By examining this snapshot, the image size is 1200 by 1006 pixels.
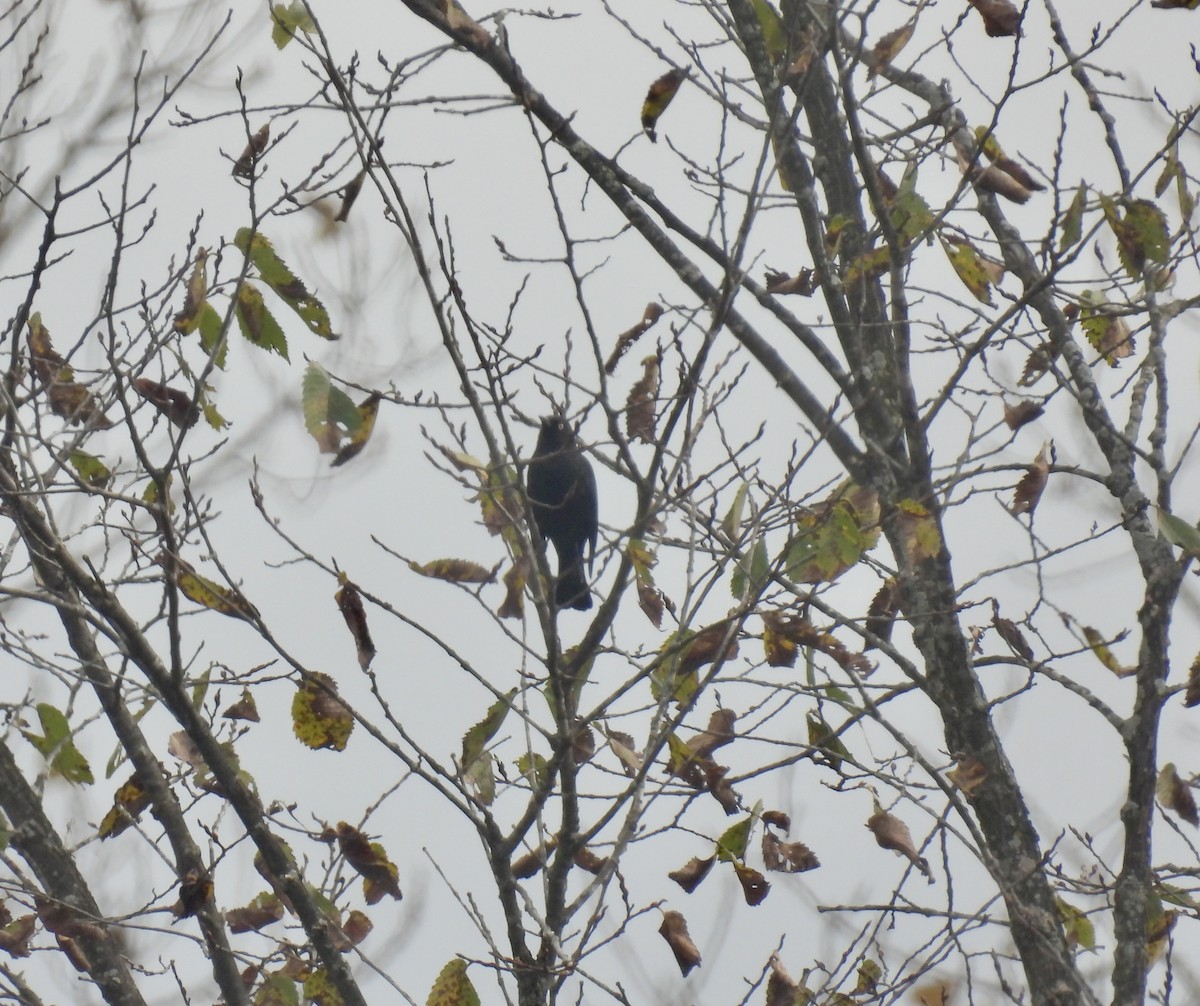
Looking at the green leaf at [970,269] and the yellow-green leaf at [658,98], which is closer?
the yellow-green leaf at [658,98]

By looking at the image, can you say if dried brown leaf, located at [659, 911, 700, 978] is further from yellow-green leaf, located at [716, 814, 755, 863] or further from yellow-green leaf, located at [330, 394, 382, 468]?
yellow-green leaf, located at [330, 394, 382, 468]

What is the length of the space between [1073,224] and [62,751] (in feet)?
10.3

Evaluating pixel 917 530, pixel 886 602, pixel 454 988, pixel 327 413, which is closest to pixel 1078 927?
pixel 886 602

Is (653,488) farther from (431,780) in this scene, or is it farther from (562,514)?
(562,514)

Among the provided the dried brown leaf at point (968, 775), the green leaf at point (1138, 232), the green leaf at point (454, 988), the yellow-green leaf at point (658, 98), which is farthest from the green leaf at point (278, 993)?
the green leaf at point (1138, 232)

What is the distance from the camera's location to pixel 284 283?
3150 mm

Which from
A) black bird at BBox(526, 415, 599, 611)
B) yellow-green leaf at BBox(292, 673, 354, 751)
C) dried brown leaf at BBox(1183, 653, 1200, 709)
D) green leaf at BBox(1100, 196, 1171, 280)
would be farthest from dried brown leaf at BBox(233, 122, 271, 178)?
black bird at BBox(526, 415, 599, 611)

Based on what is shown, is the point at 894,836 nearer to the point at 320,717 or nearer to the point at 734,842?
the point at 734,842

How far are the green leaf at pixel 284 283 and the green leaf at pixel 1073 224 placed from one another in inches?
81.3

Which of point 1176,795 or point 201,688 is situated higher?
point 1176,795

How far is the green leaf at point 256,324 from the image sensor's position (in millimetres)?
3266

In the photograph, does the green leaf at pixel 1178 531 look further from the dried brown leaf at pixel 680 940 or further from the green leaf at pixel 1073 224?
the dried brown leaf at pixel 680 940

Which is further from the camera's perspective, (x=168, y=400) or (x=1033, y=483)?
(x=1033, y=483)

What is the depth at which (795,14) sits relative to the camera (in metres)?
3.41
